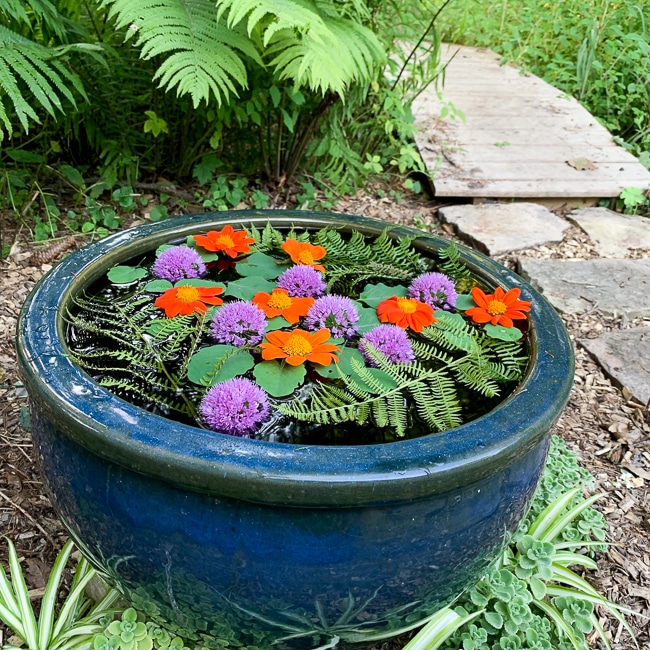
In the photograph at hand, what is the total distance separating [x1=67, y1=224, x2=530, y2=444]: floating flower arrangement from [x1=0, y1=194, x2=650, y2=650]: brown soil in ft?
2.29

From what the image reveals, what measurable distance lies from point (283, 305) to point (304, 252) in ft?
0.64

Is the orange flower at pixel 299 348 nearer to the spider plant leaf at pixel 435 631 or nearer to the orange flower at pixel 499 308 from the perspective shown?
the orange flower at pixel 499 308

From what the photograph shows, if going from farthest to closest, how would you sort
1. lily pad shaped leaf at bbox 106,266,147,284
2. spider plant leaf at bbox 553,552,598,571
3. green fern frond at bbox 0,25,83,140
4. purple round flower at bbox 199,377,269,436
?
green fern frond at bbox 0,25,83,140 < spider plant leaf at bbox 553,552,598,571 < lily pad shaped leaf at bbox 106,266,147,284 < purple round flower at bbox 199,377,269,436

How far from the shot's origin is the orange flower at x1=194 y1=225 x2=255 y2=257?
4.44 ft

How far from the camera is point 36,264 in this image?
2.46m

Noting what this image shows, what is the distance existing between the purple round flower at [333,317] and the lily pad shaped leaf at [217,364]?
14cm

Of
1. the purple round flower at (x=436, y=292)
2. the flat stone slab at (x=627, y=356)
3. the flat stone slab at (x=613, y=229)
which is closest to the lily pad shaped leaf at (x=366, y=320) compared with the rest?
the purple round flower at (x=436, y=292)

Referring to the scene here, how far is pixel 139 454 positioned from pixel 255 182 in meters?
2.40

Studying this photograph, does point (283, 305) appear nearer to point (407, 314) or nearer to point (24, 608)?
point (407, 314)

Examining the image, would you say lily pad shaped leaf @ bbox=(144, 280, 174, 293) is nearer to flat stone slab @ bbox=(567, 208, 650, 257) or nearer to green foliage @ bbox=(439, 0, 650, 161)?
flat stone slab @ bbox=(567, 208, 650, 257)

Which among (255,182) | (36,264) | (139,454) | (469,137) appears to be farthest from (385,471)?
(469,137)

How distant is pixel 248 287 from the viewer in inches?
49.5

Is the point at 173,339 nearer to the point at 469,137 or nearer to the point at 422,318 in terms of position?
the point at 422,318

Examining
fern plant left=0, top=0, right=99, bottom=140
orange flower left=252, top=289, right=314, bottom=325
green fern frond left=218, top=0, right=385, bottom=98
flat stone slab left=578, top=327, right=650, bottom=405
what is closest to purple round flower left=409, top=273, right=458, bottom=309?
orange flower left=252, top=289, right=314, bottom=325
